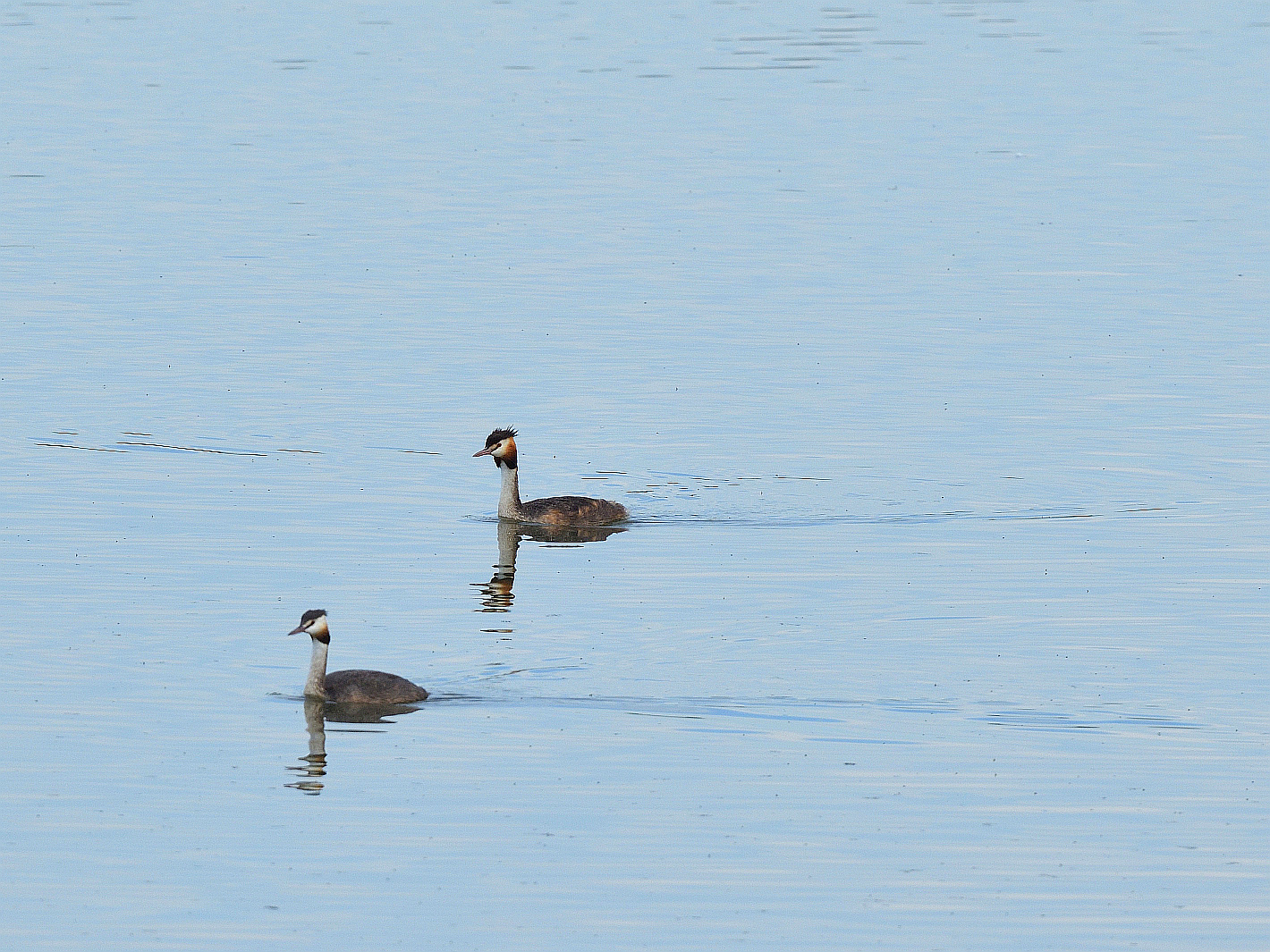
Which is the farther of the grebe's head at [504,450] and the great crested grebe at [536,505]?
the grebe's head at [504,450]

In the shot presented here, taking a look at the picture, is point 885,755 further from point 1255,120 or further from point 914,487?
point 1255,120

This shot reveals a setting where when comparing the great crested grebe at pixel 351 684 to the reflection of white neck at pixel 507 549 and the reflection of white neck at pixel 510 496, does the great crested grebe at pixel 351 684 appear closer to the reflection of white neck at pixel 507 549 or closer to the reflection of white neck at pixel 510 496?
the reflection of white neck at pixel 507 549

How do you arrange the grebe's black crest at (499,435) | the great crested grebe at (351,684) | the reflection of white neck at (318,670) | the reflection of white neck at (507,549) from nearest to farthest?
1. the great crested grebe at (351,684)
2. the reflection of white neck at (318,670)
3. the reflection of white neck at (507,549)
4. the grebe's black crest at (499,435)

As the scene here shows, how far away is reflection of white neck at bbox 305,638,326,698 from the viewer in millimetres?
18656

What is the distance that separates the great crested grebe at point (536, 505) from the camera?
85.1 ft

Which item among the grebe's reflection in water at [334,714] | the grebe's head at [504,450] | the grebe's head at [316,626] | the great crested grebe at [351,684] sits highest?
the grebe's head at [504,450]

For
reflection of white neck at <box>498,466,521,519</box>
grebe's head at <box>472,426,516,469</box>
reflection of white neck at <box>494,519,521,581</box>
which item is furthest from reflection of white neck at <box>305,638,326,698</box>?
grebe's head at <box>472,426,516,469</box>

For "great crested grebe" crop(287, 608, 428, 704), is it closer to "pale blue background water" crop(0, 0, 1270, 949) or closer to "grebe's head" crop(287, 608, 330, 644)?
"grebe's head" crop(287, 608, 330, 644)

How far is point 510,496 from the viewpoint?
26594 millimetres

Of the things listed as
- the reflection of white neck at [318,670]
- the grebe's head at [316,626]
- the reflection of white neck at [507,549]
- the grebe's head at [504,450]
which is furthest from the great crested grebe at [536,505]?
the reflection of white neck at [318,670]

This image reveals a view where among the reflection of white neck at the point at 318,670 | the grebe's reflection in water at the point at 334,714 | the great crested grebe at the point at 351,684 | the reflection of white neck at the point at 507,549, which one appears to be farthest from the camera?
the reflection of white neck at the point at 507,549

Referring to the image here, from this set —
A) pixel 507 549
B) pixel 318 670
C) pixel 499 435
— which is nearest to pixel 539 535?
pixel 507 549

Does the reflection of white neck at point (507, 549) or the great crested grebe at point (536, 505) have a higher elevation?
the great crested grebe at point (536, 505)

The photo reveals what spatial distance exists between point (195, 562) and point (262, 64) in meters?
50.5
